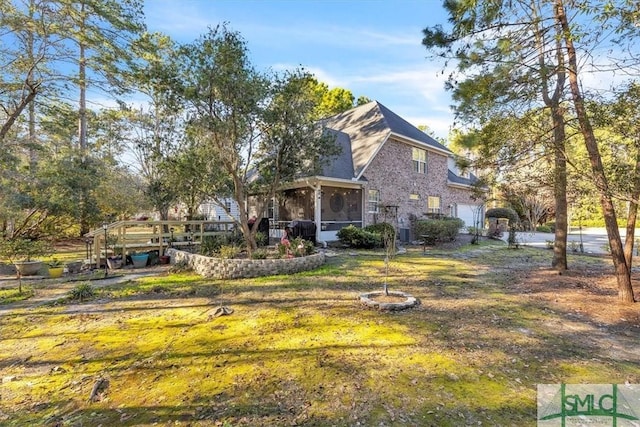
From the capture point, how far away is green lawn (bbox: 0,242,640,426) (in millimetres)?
2846

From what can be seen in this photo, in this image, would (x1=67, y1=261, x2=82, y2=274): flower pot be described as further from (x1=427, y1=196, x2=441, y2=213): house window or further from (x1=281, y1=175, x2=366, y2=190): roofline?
(x1=427, y1=196, x2=441, y2=213): house window

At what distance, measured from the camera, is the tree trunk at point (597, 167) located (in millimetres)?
5668

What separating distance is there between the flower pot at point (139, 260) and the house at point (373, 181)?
6620 mm

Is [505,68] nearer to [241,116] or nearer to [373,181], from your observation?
[241,116]

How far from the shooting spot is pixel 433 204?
20.2 metres

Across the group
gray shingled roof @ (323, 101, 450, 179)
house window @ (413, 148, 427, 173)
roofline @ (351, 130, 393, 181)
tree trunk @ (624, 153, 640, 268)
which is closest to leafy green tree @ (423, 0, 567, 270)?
tree trunk @ (624, 153, 640, 268)

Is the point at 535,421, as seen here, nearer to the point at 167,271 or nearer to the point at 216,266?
the point at 216,266

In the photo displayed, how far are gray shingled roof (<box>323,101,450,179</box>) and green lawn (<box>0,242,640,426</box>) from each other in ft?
29.9

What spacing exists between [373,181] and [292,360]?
13218 mm

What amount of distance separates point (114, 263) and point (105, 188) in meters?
11.4

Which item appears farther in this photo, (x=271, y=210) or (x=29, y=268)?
(x=271, y=210)

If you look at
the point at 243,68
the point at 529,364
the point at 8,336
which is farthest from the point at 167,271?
the point at 529,364

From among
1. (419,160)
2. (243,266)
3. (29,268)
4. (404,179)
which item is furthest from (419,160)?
(29,268)

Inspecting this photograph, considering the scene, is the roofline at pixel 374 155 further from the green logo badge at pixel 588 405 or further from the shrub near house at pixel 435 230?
the green logo badge at pixel 588 405
